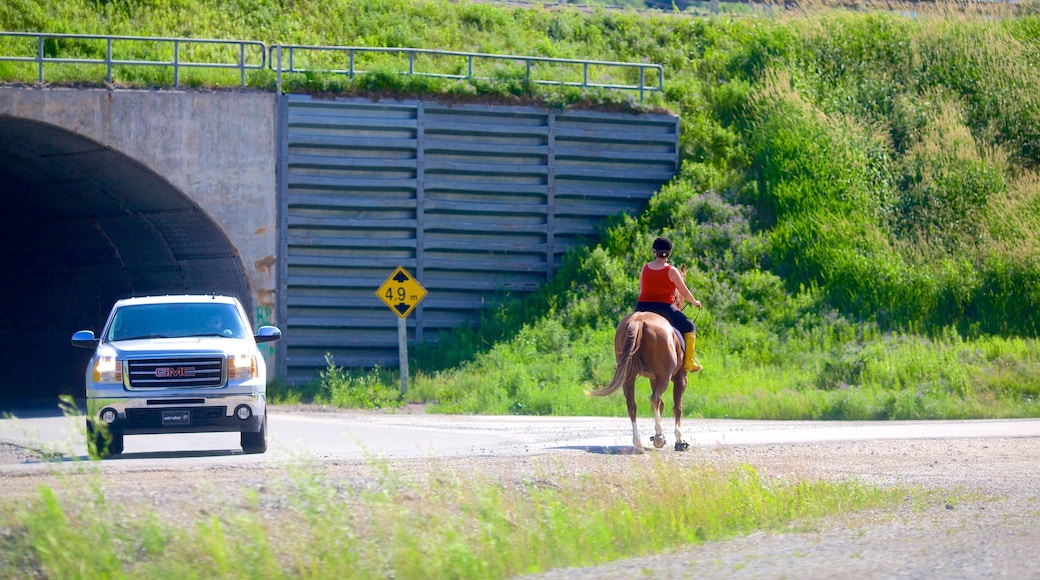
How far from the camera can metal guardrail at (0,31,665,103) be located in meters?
25.9

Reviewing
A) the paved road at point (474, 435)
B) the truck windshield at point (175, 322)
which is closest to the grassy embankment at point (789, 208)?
the paved road at point (474, 435)

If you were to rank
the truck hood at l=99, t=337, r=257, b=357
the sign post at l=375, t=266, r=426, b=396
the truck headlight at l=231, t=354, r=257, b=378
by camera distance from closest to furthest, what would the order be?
the truck hood at l=99, t=337, r=257, b=357, the truck headlight at l=231, t=354, r=257, b=378, the sign post at l=375, t=266, r=426, b=396

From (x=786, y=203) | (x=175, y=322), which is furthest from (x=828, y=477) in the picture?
(x=786, y=203)

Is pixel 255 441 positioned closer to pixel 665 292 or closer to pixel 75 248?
pixel 665 292

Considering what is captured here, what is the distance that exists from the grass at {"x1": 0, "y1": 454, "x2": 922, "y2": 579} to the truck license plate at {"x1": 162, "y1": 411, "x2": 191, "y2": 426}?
379cm

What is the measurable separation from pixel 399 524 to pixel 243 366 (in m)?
6.24

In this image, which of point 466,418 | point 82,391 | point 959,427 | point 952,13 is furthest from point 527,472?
point 952,13

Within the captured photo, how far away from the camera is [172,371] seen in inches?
540

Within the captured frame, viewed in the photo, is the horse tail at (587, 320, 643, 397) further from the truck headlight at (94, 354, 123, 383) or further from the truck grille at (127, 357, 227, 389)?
the truck headlight at (94, 354, 123, 383)

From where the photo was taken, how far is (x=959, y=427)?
16.9 metres

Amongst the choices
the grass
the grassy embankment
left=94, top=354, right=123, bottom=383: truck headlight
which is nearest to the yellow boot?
the grass

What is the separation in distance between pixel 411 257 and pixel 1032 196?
14.5 metres

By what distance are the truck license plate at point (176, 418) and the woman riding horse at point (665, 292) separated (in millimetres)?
5065

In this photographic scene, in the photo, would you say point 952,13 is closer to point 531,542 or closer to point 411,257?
point 411,257
